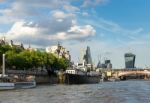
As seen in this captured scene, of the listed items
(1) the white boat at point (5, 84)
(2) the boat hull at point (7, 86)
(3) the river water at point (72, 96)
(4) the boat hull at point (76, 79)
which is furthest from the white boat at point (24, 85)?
(4) the boat hull at point (76, 79)

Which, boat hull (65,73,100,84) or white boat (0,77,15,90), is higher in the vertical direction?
boat hull (65,73,100,84)

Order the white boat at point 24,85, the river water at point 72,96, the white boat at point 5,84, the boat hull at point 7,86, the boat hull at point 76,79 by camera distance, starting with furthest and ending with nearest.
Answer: the boat hull at point 76,79, the white boat at point 24,85, the white boat at point 5,84, the boat hull at point 7,86, the river water at point 72,96

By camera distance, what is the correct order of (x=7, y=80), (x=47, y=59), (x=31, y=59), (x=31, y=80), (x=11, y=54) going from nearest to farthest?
1. (x=7, y=80)
2. (x=31, y=80)
3. (x=11, y=54)
4. (x=31, y=59)
5. (x=47, y=59)

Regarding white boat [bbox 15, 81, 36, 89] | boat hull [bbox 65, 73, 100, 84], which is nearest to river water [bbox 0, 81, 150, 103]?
white boat [bbox 15, 81, 36, 89]

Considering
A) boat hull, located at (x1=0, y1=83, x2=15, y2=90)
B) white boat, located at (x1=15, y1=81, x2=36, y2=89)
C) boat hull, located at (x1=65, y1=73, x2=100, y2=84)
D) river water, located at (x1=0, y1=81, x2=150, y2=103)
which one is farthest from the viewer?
boat hull, located at (x1=65, y1=73, x2=100, y2=84)

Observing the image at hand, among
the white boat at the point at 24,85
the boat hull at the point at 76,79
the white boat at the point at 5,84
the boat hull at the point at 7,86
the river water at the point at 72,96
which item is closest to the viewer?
the river water at the point at 72,96

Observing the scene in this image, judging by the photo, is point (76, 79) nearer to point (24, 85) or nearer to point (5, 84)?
point (24, 85)

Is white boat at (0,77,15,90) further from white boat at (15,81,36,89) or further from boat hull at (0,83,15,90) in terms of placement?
white boat at (15,81,36,89)

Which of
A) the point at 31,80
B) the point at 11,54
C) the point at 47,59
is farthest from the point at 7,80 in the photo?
the point at 47,59

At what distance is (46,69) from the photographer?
19962 cm

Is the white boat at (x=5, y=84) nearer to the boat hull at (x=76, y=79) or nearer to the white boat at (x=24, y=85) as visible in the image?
the white boat at (x=24, y=85)

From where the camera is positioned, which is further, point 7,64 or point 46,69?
point 46,69

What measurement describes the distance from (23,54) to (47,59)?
2511cm

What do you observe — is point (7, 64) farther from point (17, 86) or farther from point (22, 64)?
point (17, 86)
